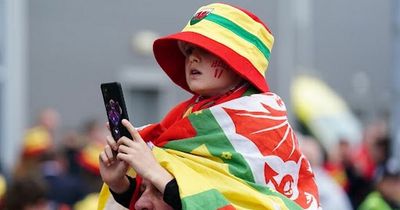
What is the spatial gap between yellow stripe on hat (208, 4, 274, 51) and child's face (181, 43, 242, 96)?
14cm

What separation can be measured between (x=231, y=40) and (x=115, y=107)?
41 centimetres

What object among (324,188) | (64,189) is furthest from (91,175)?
(324,188)

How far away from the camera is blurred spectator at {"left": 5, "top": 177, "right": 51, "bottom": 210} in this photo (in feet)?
19.1

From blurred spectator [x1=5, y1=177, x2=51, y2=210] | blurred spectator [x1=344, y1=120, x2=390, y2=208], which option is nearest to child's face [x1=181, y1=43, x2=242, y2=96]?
blurred spectator [x1=5, y1=177, x2=51, y2=210]

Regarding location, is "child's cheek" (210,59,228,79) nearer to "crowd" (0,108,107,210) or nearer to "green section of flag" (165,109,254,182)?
"green section of flag" (165,109,254,182)

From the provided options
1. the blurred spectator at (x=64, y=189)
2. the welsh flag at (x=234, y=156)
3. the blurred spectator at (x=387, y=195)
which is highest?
the welsh flag at (x=234, y=156)

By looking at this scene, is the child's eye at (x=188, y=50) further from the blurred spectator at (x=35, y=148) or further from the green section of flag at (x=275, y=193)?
the blurred spectator at (x=35, y=148)

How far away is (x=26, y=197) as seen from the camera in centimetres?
583

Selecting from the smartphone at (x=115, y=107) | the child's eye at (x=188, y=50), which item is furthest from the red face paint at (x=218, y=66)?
the smartphone at (x=115, y=107)

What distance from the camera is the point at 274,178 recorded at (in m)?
3.45

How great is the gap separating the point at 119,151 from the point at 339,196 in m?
5.85

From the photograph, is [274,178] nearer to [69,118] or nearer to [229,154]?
[229,154]

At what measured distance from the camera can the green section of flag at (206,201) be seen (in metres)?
3.31

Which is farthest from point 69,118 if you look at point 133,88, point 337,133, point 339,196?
point 339,196
